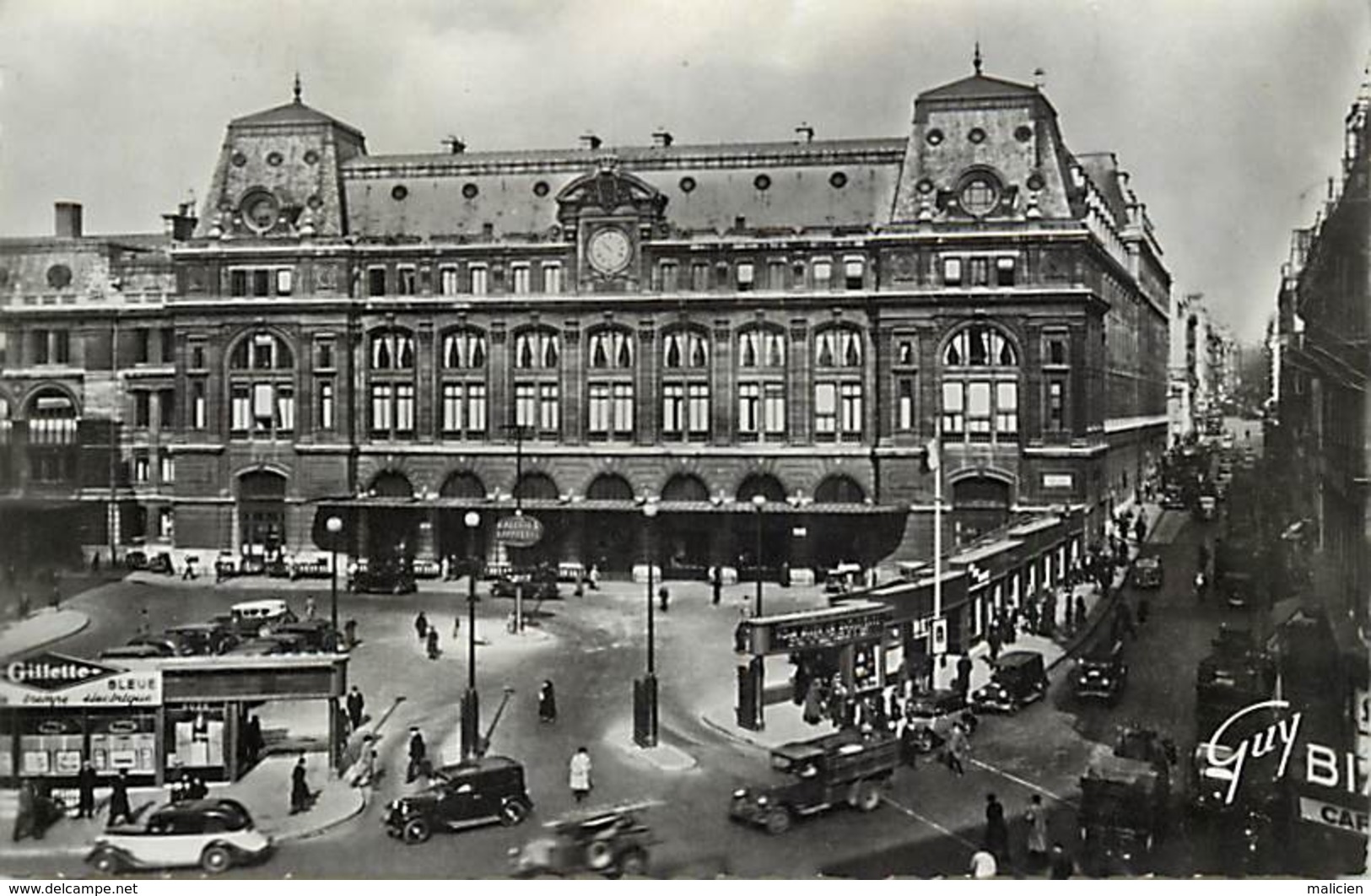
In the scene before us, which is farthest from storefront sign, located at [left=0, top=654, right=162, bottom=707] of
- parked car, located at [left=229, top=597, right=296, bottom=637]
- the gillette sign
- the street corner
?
the gillette sign

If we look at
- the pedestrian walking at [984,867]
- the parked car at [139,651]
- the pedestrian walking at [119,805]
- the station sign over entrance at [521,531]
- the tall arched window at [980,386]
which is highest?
the tall arched window at [980,386]

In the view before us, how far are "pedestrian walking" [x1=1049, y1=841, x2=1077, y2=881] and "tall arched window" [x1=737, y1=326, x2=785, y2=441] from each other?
24907 millimetres

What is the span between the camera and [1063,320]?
43.3 m

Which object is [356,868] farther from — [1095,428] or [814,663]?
[1095,428]

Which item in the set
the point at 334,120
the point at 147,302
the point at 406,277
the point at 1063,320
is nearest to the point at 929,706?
the point at 1063,320

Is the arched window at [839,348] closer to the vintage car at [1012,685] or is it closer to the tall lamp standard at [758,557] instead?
the tall lamp standard at [758,557]

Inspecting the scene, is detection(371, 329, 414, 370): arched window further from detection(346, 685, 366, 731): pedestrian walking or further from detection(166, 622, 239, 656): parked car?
detection(346, 685, 366, 731): pedestrian walking

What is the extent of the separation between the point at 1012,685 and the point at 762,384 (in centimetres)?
1900

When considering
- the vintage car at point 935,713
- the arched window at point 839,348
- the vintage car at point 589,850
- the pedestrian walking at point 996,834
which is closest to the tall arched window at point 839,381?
the arched window at point 839,348

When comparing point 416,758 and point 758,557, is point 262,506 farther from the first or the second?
point 416,758

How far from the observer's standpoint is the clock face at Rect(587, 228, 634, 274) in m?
46.3

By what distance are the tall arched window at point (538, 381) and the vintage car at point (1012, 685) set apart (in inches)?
812

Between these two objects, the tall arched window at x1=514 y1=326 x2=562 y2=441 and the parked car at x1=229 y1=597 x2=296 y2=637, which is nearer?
the parked car at x1=229 y1=597 x2=296 y2=637

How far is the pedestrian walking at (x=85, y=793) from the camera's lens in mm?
23625
